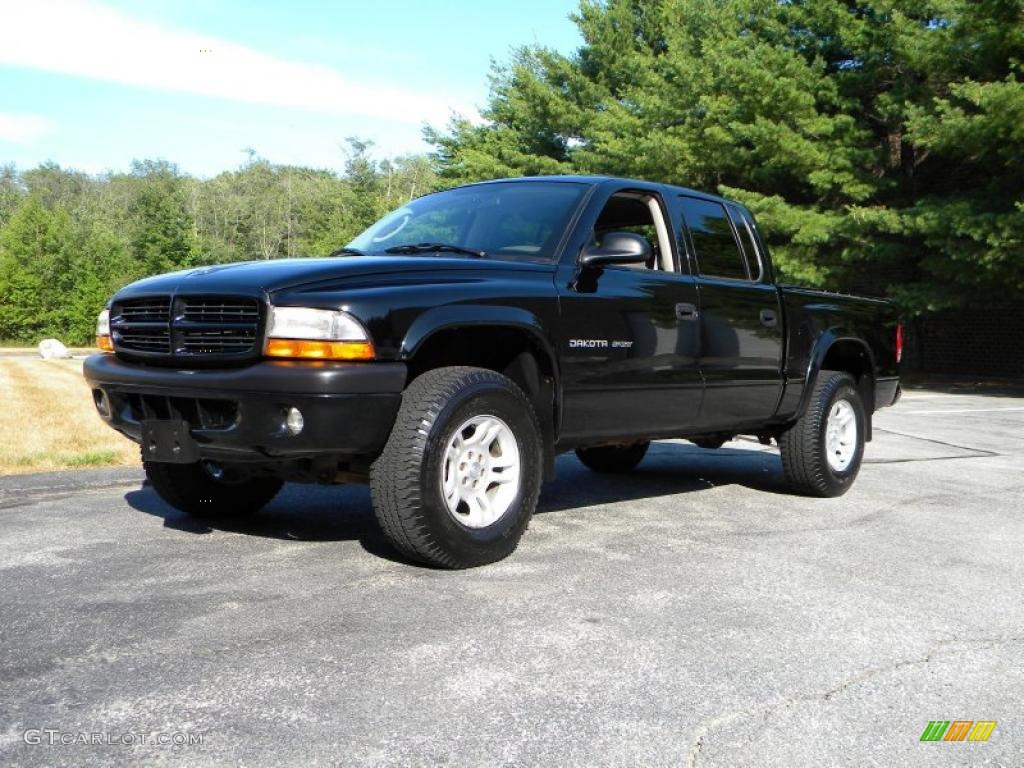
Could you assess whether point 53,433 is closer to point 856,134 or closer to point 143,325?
point 143,325

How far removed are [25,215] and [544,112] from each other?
3299cm

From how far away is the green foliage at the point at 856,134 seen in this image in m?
17.6

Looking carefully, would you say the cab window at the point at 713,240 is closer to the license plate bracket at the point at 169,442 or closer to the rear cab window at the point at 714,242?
the rear cab window at the point at 714,242

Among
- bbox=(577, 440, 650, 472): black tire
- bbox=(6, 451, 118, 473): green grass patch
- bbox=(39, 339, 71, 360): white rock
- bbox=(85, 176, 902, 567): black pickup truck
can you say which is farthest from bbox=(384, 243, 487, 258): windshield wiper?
bbox=(39, 339, 71, 360): white rock

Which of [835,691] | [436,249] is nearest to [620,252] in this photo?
[436,249]

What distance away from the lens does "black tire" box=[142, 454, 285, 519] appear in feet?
17.5

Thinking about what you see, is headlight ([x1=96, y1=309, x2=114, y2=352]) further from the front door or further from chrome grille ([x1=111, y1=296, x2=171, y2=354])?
the front door

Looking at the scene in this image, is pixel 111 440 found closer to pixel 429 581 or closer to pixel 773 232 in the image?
pixel 429 581

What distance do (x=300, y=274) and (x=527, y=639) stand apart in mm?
1776

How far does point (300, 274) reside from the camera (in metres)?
4.17

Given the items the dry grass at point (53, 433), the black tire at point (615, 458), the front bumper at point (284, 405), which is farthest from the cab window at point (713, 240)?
the dry grass at point (53, 433)

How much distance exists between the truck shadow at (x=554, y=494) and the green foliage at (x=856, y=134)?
10.4 meters

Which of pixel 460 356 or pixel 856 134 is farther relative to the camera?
pixel 856 134

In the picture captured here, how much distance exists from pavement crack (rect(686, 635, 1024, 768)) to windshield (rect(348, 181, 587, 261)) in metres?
2.55
